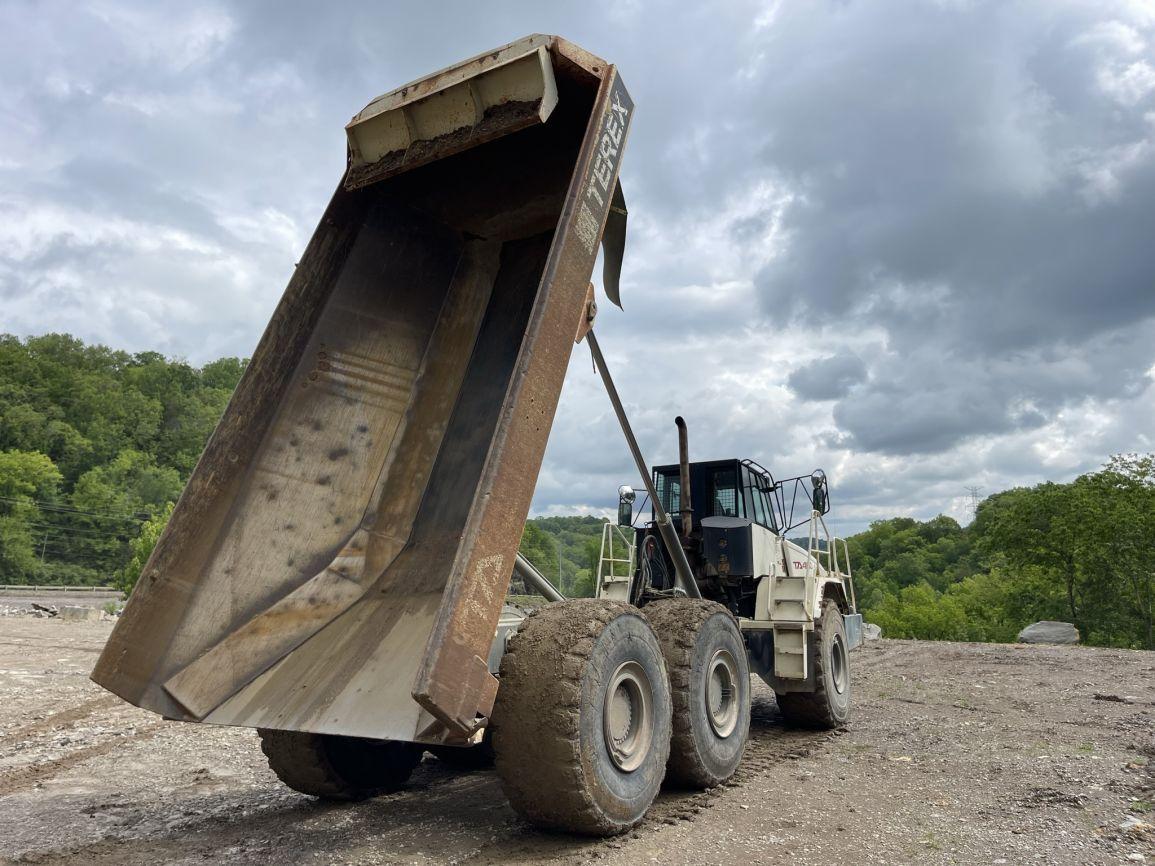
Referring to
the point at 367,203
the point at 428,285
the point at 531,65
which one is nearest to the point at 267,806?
the point at 428,285

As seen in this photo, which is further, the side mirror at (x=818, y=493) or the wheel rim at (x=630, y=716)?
the side mirror at (x=818, y=493)

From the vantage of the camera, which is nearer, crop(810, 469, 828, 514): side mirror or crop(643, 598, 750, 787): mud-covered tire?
crop(643, 598, 750, 787): mud-covered tire

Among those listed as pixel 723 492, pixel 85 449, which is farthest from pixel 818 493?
pixel 85 449

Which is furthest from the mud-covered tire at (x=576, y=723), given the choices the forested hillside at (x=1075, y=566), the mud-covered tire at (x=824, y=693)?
the forested hillside at (x=1075, y=566)

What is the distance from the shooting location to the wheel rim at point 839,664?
25.4ft

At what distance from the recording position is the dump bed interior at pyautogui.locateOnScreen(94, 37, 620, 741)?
353 centimetres

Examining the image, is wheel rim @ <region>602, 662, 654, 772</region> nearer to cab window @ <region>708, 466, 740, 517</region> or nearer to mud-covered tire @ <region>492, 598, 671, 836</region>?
mud-covered tire @ <region>492, 598, 671, 836</region>

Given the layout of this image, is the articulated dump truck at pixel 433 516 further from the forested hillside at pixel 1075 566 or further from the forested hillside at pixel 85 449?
the forested hillside at pixel 85 449

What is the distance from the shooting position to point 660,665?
4211 mm

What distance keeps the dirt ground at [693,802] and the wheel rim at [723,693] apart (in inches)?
14.9

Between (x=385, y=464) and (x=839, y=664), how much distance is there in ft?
17.2

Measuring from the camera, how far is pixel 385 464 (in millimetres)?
4977

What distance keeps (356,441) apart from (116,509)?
73056 mm

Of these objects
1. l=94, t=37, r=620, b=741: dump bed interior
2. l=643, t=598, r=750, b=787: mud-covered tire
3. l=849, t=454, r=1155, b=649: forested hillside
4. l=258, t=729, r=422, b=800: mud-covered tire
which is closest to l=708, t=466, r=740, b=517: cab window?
l=643, t=598, r=750, b=787: mud-covered tire
